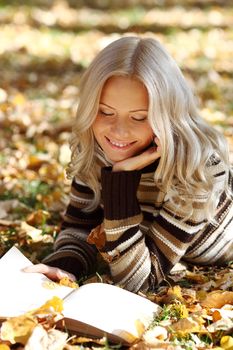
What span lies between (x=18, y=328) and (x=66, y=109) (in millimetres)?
3776

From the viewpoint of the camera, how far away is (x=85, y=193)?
3.09 meters

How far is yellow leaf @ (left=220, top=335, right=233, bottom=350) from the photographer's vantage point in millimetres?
2225

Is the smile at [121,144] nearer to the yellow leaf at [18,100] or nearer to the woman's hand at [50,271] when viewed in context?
the woman's hand at [50,271]

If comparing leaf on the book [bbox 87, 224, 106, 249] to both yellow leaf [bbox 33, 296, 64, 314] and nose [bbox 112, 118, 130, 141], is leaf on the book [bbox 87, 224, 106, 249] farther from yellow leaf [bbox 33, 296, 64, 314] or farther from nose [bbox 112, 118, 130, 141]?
yellow leaf [bbox 33, 296, 64, 314]

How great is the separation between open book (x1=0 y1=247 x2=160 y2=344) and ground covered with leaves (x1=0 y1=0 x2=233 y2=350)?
0.04 metres

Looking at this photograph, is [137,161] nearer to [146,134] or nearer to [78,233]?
[146,134]

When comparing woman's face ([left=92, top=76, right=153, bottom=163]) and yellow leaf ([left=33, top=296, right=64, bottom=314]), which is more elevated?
woman's face ([left=92, top=76, right=153, bottom=163])

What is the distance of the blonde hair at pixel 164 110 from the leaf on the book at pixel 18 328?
0.81 m

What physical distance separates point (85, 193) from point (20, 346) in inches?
39.1

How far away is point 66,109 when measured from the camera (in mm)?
5797

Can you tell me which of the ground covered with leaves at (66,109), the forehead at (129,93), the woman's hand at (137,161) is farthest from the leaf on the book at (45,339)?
the forehead at (129,93)

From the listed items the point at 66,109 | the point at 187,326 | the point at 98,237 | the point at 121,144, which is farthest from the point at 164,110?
the point at 66,109

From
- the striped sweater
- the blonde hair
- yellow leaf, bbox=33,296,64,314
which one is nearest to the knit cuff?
the striped sweater

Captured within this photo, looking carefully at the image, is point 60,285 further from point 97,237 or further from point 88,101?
point 88,101
